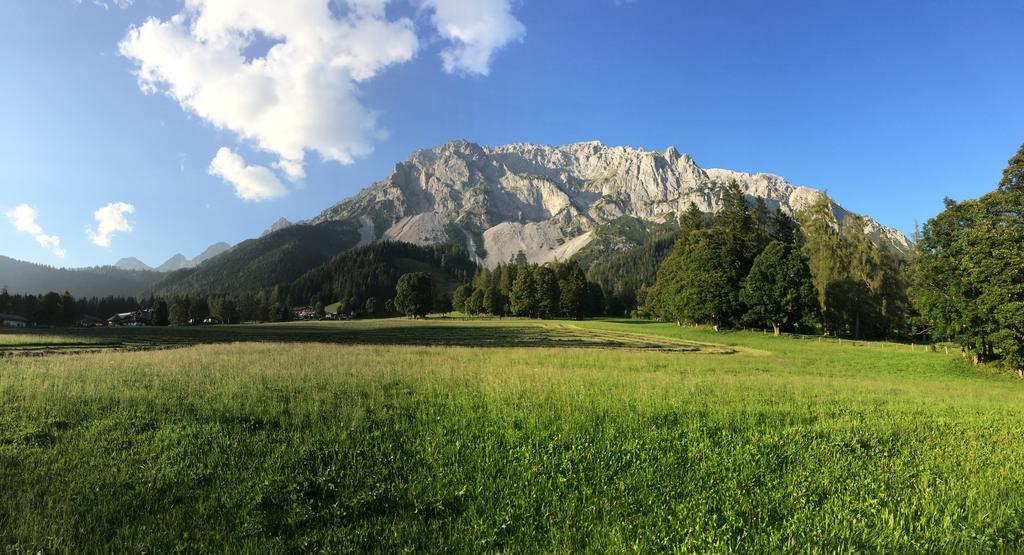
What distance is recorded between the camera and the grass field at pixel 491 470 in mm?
5480

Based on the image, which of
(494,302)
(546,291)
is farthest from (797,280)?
(494,302)

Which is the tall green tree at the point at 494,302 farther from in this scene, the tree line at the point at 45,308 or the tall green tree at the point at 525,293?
the tree line at the point at 45,308

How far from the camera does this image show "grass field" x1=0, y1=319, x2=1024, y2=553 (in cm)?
548

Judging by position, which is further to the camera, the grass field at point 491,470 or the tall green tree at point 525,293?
the tall green tree at point 525,293

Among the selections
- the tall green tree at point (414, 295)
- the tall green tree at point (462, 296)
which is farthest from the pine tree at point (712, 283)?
the tall green tree at point (462, 296)

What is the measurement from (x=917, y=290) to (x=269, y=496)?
197 ft

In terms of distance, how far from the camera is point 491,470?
7.41 m

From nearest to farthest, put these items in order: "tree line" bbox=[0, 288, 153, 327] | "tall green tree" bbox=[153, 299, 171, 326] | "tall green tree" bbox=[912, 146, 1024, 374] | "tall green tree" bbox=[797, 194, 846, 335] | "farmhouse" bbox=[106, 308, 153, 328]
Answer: "tall green tree" bbox=[912, 146, 1024, 374]
"tall green tree" bbox=[797, 194, 846, 335]
"tree line" bbox=[0, 288, 153, 327]
"tall green tree" bbox=[153, 299, 171, 326]
"farmhouse" bbox=[106, 308, 153, 328]

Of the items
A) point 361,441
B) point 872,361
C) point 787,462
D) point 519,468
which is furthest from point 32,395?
point 872,361

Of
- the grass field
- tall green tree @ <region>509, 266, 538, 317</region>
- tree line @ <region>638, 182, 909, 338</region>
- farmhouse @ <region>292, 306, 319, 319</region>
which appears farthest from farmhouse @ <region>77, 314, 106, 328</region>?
tree line @ <region>638, 182, 909, 338</region>

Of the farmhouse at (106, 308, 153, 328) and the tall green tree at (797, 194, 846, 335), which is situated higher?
the tall green tree at (797, 194, 846, 335)

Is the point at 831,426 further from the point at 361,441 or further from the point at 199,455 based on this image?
the point at 199,455

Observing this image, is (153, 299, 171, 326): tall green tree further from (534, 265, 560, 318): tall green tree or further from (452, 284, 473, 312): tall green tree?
(534, 265, 560, 318): tall green tree

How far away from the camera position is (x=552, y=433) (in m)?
9.27
